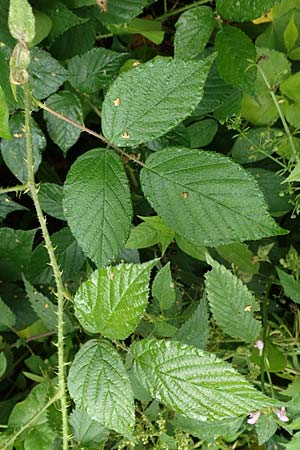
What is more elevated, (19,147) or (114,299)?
(19,147)

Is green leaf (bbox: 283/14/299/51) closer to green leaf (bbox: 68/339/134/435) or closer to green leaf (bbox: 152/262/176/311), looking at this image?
green leaf (bbox: 152/262/176/311)

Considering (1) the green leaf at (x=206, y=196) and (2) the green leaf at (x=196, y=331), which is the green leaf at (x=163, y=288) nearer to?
(2) the green leaf at (x=196, y=331)

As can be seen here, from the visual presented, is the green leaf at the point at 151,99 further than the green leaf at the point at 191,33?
No

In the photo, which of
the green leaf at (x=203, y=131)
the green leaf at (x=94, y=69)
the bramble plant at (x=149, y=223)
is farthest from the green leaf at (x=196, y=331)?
the green leaf at (x=94, y=69)

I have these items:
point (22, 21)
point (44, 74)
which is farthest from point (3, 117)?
point (44, 74)

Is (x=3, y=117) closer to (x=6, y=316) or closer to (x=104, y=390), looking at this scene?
(x=104, y=390)

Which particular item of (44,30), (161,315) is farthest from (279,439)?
(44,30)

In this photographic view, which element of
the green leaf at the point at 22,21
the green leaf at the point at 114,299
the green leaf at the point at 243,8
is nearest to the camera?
the green leaf at the point at 22,21

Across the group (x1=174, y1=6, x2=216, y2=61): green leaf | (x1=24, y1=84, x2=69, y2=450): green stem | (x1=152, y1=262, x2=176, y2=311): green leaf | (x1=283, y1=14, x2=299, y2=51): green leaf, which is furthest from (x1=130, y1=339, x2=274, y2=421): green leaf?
(x1=283, y1=14, x2=299, y2=51): green leaf
